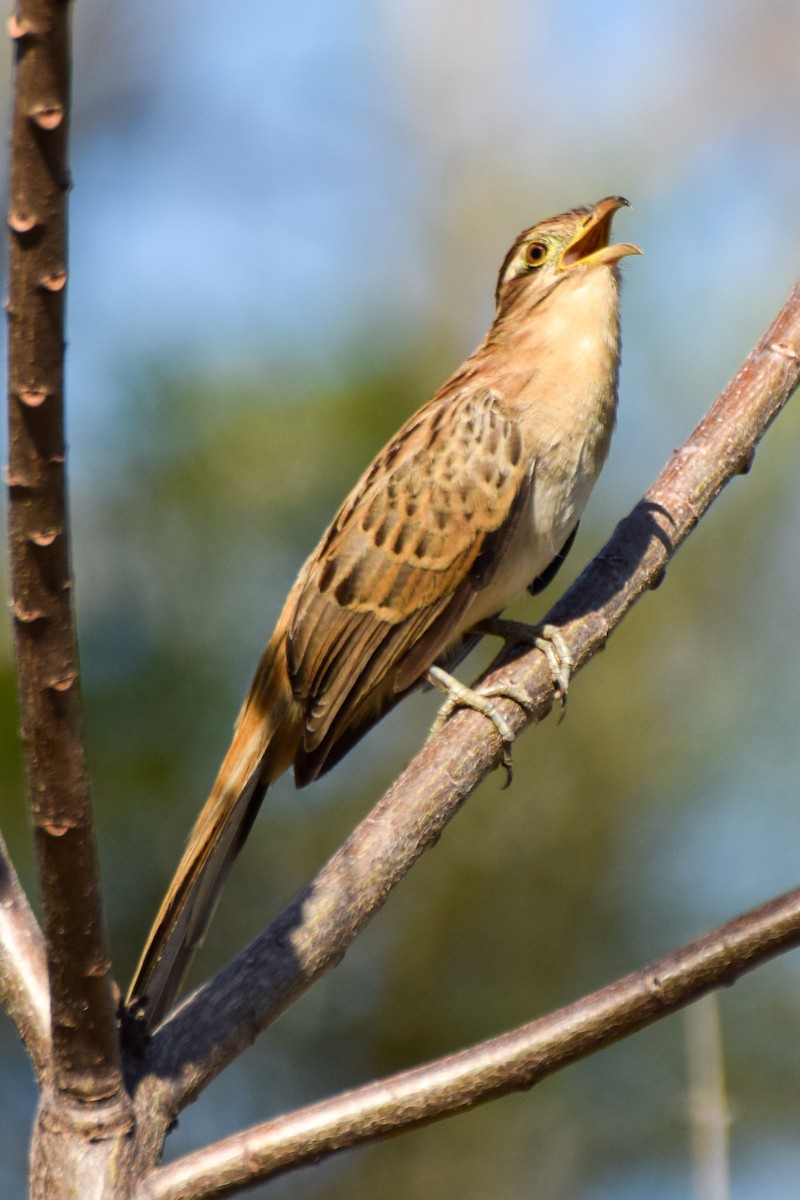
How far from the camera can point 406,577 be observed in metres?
4.89

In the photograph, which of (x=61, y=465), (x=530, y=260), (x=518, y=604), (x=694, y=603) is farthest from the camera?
(x=694, y=603)

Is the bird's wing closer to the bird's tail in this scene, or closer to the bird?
the bird

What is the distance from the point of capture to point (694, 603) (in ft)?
29.3

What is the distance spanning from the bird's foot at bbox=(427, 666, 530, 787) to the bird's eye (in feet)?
5.28

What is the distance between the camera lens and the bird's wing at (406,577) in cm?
478

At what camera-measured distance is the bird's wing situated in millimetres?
4777

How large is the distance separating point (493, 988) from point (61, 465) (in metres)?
6.09

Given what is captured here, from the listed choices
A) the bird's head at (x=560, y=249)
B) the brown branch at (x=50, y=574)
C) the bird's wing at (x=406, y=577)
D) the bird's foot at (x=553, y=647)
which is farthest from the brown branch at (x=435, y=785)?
the bird's head at (x=560, y=249)

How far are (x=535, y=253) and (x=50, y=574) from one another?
11.5 ft

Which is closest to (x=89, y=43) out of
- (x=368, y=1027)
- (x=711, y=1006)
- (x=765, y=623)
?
(x=765, y=623)

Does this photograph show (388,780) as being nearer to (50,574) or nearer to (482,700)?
(482,700)

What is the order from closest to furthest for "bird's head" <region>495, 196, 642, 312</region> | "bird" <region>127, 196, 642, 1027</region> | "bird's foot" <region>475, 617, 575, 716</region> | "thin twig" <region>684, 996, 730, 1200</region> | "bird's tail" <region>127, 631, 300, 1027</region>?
"thin twig" <region>684, 996, 730, 1200</region> → "bird's tail" <region>127, 631, 300, 1027</region> → "bird's foot" <region>475, 617, 575, 716</region> → "bird" <region>127, 196, 642, 1027</region> → "bird's head" <region>495, 196, 642, 312</region>

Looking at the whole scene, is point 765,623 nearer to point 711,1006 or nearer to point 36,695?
point 711,1006

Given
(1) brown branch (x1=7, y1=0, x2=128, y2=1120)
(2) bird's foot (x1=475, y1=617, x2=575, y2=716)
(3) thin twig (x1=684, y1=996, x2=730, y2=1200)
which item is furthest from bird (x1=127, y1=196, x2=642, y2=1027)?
(1) brown branch (x1=7, y1=0, x2=128, y2=1120)
